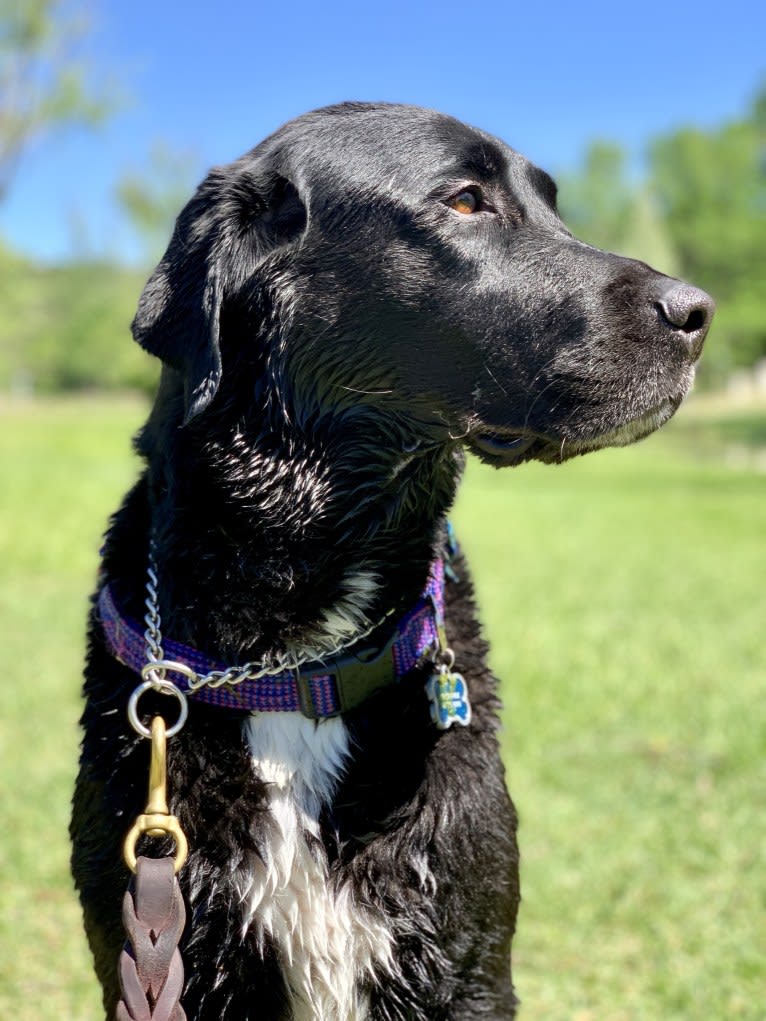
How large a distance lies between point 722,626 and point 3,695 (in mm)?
5463

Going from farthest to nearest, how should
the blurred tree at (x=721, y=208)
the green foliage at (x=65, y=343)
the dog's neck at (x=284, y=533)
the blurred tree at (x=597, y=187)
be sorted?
the green foliage at (x=65, y=343) < the blurred tree at (x=597, y=187) < the blurred tree at (x=721, y=208) < the dog's neck at (x=284, y=533)

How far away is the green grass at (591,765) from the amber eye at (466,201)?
2.47 metres

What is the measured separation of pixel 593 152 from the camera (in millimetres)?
63125

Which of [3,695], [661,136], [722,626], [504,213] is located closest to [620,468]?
[722,626]

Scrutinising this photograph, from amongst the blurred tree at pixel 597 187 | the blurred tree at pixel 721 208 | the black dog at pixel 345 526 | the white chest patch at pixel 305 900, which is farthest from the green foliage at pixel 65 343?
the white chest patch at pixel 305 900

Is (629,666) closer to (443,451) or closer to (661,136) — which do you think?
(443,451)

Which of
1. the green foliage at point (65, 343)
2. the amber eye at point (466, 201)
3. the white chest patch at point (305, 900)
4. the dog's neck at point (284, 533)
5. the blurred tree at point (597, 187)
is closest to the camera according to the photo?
the white chest patch at point (305, 900)

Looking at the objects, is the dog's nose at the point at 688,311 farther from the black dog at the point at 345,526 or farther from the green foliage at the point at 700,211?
the green foliage at the point at 700,211

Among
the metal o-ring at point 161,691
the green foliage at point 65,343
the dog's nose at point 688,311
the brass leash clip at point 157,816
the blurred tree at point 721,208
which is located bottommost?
the brass leash clip at point 157,816

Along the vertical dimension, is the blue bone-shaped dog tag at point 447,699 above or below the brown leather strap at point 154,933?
above

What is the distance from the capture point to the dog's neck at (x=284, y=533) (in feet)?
6.93

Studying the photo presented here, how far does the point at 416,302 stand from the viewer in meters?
2.21

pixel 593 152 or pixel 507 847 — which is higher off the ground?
pixel 593 152

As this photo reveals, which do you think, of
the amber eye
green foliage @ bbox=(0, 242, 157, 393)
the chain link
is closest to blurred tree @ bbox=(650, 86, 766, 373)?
green foliage @ bbox=(0, 242, 157, 393)
